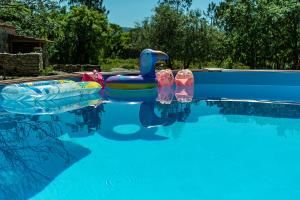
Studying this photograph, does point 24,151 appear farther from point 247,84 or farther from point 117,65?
point 117,65

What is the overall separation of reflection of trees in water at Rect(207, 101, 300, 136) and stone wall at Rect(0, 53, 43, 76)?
819cm

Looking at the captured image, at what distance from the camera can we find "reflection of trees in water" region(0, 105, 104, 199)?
3818mm

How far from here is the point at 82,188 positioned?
376cm

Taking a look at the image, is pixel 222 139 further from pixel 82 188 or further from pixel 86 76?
pixel 86 76

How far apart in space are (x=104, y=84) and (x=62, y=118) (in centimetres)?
413

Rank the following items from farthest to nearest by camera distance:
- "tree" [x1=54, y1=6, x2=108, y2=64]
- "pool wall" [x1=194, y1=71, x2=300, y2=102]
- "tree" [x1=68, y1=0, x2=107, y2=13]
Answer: "tree" [x1=68, y1=0, x2=107, y2=13] → "tree" [x1=54, y1=6, x2=108, y2=64] → "pool wall" [x1=194, y1=71, x2=300, y2=102]

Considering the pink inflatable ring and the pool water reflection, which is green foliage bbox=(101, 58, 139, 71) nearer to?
the pink inflatable ring

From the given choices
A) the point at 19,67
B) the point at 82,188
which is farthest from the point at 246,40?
the point at 82,188

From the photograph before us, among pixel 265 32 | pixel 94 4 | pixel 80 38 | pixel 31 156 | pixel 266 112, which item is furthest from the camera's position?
pixel 94 4

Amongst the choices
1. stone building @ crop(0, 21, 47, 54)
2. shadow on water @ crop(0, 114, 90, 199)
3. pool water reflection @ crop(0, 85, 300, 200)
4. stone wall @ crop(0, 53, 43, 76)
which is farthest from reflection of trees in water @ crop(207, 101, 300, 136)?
stone building @ crop(0, 21, 47, 54)

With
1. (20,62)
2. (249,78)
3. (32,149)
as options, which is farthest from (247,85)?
(32,149)

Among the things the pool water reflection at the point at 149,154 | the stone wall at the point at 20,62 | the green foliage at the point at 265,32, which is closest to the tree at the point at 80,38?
the stone wall at the point at 20,62

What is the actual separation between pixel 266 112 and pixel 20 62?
1027cm

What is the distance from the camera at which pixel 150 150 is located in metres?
5.11
